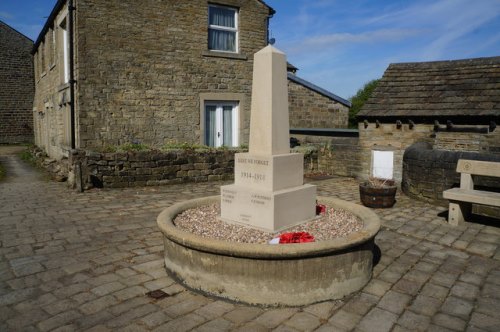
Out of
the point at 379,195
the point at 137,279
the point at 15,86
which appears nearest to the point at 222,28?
the point at 379,195

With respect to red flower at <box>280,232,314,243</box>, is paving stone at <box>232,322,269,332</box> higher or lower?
lower

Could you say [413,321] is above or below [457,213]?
below

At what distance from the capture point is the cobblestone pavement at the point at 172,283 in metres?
3.71

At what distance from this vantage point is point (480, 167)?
7352 millimetres

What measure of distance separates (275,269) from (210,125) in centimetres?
1079

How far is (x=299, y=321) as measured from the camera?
12.3 ft

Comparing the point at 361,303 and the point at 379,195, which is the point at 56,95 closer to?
the point at 379,195

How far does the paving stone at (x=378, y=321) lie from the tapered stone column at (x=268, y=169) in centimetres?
162

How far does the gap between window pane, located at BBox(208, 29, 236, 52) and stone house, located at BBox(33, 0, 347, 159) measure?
36 mm

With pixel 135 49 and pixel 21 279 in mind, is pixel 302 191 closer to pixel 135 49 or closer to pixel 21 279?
pixel 21 279

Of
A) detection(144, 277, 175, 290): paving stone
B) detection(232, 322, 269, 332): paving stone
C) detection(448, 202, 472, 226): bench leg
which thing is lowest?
detection(232, 322, 269, 332): paving stone

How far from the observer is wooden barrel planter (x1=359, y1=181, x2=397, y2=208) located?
27.8 ft

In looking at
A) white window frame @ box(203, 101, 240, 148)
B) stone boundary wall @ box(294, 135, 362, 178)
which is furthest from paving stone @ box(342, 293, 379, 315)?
white window frame @ box(203, 101, 240, 148)

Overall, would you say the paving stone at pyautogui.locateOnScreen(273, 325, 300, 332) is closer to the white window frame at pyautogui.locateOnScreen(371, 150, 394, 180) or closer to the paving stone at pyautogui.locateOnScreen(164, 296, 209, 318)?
the paving stone at pyautogui.locateOnScreen(164, 296, 209, 318)
